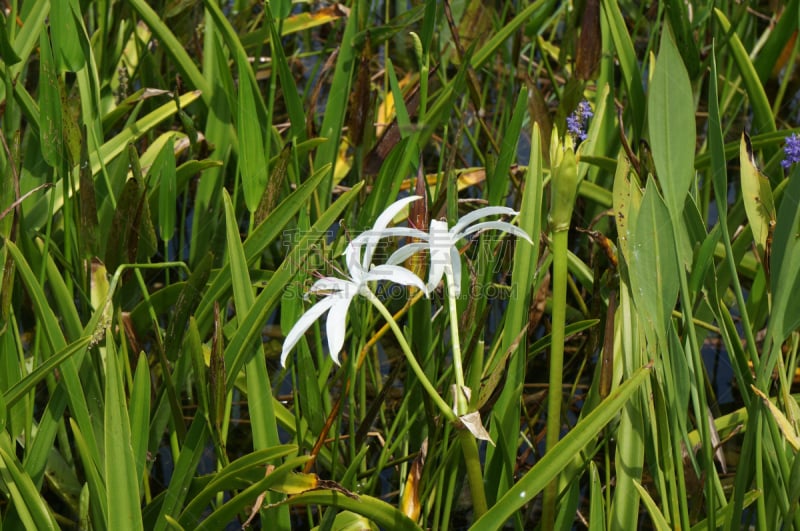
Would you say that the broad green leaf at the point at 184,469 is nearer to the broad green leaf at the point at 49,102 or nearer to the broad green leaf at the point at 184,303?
the broad green leaf at the point at 184,303

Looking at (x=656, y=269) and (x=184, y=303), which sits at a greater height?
(x=656, y=269)

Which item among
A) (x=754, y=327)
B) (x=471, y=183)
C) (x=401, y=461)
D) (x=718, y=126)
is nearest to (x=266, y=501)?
(x=401, y=461)

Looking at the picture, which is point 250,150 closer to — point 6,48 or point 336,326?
A: point 6,48

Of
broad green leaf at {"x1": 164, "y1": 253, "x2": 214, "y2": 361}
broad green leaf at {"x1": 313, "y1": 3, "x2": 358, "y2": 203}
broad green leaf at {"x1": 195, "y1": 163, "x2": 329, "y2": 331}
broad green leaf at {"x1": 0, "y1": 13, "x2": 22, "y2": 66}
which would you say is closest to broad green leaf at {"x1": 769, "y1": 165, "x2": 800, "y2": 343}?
broad green leaf at {"x1": 195, "y1": 163, "x2": 329, "y2": 331}

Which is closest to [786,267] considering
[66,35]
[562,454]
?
[562,454]

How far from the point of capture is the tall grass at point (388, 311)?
0.73 metres

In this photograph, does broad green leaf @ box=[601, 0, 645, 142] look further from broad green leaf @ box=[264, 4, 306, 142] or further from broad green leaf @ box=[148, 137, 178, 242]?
broad green leaf @ box=[148, 137, 178, 242]

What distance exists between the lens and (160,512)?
0.88m

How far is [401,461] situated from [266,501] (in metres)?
0.22

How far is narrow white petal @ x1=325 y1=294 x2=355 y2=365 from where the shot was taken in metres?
0.65

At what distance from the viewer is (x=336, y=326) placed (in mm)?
668

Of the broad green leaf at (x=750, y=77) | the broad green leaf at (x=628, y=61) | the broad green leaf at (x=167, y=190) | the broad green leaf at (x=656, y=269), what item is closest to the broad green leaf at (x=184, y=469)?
the broad green leaf at (x=167, y=190)

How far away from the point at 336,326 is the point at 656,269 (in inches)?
10.6

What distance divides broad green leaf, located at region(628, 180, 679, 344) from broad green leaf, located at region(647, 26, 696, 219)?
0.02 meters
